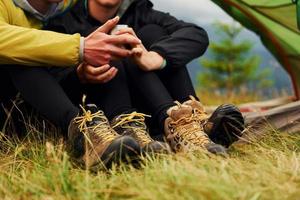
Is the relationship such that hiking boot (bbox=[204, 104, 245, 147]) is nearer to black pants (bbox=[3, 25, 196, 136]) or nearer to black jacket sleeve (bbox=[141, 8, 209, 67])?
black pants (bbox=[3, 25, 196, 136])

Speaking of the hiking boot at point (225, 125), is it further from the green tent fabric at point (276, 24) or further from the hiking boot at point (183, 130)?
the green tent fabric at point (276, 24)

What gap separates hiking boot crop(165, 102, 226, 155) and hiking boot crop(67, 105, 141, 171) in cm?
28

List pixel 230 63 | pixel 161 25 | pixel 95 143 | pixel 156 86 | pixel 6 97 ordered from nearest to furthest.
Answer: pixel 95 143, pixel 156 86, pixel 6 97, pixel 161 25, pixel 230 63

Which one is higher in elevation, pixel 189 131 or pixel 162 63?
pixel 162 63

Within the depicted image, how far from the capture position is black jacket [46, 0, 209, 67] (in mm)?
2840

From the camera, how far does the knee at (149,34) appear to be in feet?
9.68

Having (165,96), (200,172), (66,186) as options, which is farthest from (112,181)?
(165,96)

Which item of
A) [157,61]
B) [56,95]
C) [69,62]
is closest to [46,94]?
[56,95]

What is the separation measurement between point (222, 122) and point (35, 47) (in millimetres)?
778

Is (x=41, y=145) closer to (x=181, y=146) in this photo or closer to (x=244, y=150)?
(x=181, y=146)

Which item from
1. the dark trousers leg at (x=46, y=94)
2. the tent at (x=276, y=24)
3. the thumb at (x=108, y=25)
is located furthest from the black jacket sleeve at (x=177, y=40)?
the tent at (x=276, y=24)

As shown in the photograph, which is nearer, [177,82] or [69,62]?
[69,62]

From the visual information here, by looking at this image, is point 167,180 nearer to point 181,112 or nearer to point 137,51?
point 181,112

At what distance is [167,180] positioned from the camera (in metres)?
1.83
